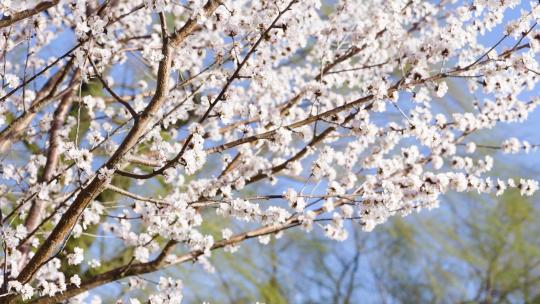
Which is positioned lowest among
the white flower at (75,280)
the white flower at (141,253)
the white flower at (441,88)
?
the white flower at (75,280)

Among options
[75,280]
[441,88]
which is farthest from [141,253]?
[441,88]

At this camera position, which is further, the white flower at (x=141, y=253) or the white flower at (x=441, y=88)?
the white flower at (x=141, y=253)

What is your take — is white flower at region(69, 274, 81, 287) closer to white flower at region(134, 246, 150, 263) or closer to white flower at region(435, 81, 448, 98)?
white flower at region(134, 246, 150, 263)

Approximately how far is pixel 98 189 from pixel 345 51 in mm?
1944

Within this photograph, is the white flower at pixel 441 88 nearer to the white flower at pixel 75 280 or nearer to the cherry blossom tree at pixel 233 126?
the cherry blossom tree at pixel 233 126

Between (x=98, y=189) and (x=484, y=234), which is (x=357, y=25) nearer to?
(x=98, y=189)

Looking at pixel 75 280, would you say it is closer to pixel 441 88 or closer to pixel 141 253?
pixel 141 253

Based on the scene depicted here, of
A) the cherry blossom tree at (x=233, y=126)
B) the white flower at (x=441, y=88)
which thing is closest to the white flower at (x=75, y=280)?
the cherry blossom tree at (x=233, y=126)

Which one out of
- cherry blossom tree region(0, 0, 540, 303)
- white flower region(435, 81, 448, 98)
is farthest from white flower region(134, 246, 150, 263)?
white flower region(435, 81, 448, 98)

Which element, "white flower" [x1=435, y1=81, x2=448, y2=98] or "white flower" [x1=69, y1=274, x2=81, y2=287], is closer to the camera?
"white flower" [x1=435, y1=81, x2=448, y2=98]

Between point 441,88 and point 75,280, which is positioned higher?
point 441,88

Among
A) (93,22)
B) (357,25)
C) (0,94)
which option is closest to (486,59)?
(357,25)

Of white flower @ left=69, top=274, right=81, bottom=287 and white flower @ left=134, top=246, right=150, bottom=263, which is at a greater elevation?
white flower @ left=134, top=246, right=150, bottom=263

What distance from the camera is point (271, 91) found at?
4.39 metres
